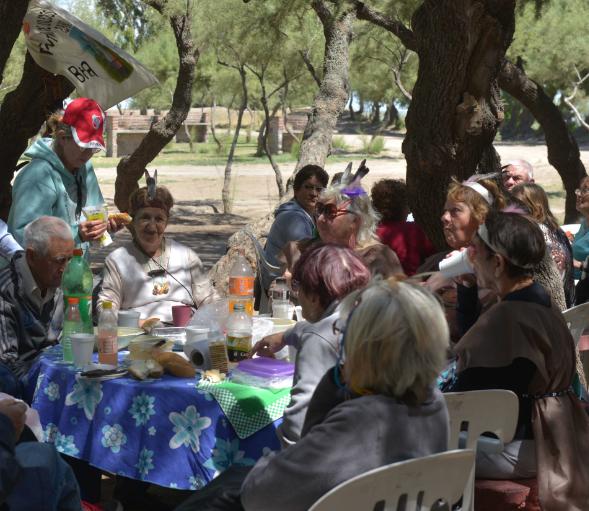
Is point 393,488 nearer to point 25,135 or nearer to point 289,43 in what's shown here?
point 25,135

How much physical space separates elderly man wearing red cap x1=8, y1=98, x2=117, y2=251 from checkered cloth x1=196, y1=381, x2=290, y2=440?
6.11ft

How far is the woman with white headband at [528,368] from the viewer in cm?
337

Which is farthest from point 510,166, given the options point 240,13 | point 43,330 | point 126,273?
point 240,13

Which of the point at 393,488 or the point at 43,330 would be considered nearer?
the point at 393,488

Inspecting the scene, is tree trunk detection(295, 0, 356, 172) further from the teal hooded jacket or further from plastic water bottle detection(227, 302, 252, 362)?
plastic water bottle detection(227, 302, 252, 362)

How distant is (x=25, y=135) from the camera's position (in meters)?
8.64

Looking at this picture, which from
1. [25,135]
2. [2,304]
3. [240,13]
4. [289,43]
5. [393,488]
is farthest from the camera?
[289,43]

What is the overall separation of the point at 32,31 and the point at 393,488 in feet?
21.0

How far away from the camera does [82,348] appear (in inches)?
150

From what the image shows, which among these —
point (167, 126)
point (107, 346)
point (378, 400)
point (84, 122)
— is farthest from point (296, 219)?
point (167, 126)

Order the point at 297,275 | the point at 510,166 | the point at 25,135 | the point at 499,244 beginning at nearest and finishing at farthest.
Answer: the point at 297,275, the point at 499,244, the point at 510,166, the point at 25,135

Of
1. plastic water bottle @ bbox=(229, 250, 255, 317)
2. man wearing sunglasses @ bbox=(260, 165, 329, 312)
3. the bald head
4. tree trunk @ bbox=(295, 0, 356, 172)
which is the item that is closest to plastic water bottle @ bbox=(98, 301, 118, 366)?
plastic water bottle @ bbox=(229, 250, 255, 317)

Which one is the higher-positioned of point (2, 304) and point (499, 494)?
point (2, 304)

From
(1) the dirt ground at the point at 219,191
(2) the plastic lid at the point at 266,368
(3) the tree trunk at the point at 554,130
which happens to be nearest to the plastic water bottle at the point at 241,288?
(2) the plastic lid at the point at 266,368
